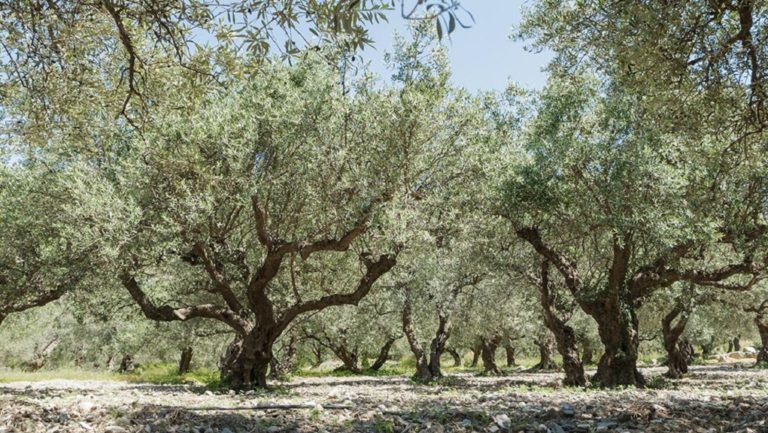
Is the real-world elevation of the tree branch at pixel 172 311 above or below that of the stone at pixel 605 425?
above

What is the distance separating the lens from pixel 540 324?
4312 centimetres

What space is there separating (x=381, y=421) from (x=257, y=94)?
1131 centimetres

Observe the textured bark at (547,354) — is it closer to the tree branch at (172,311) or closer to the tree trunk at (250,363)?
the tree trunk at (250,363)

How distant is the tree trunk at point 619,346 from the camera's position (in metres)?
19.8

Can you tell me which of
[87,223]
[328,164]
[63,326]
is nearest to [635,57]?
[328,164]

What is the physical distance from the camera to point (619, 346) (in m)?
20.1

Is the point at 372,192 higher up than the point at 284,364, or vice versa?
the point at 372,192

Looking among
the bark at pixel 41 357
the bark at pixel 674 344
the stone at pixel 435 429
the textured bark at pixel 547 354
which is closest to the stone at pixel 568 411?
the stone at pixel 435 429

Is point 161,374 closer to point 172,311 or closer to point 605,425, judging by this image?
point 172,311

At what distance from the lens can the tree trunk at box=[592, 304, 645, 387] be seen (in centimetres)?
1984

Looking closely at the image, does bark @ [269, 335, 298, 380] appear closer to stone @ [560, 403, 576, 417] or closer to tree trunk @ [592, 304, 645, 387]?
tree trunk @ [592, 304, 645, 387]

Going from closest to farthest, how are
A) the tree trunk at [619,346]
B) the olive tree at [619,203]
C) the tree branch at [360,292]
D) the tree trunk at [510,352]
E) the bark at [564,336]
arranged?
the olive tree at [619,203], the tree branch at [360,292], the tree trunk at [619,346], the bark at [564,336], the tree trunk at [510,352]

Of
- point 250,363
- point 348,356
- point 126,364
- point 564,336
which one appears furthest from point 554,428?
point 126,364

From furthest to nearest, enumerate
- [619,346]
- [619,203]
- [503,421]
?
[619,346] → [619,203] → [503,421]
